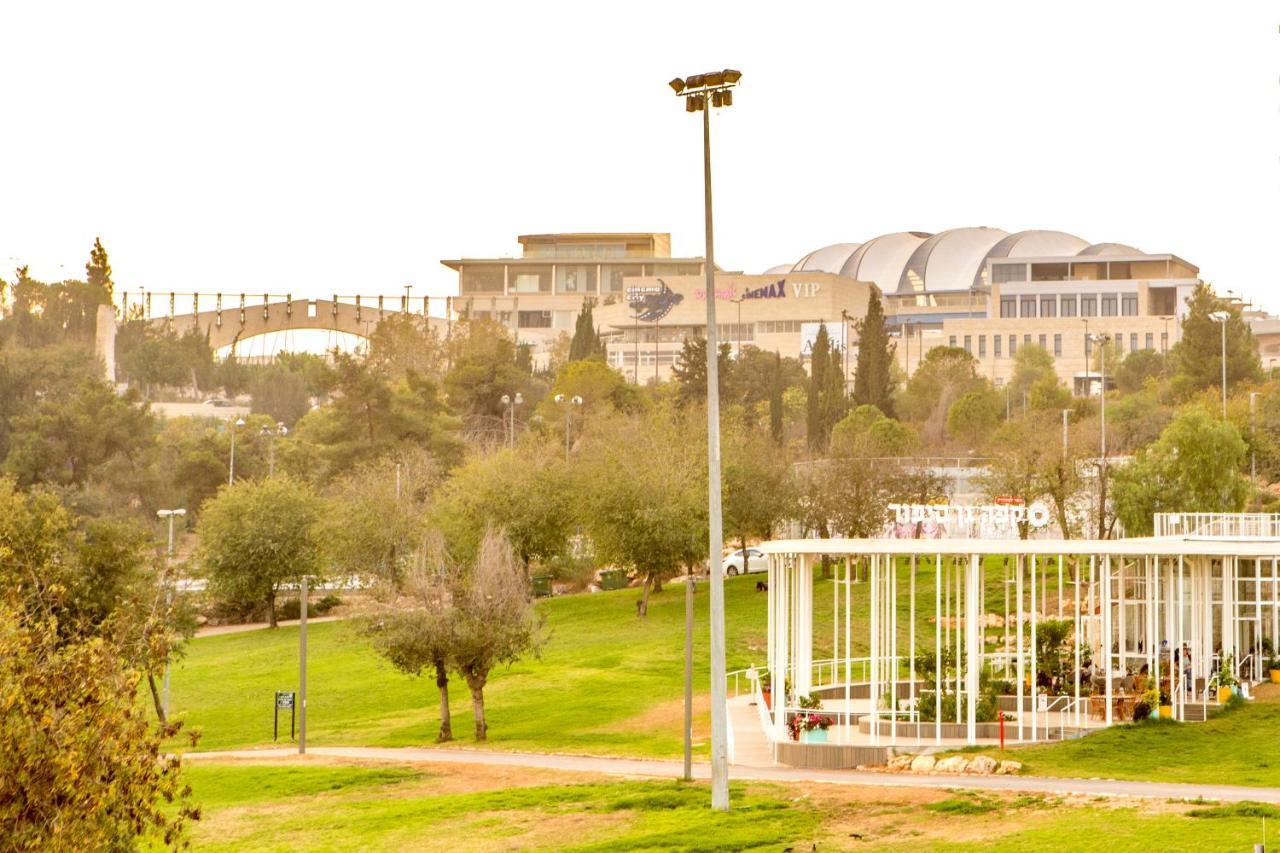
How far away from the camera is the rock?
30.7m

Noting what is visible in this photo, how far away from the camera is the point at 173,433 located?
113 metres

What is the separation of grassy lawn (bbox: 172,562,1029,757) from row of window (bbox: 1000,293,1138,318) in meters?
121

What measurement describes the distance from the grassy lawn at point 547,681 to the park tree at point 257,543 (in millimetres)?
2155

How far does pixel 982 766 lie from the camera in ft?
101

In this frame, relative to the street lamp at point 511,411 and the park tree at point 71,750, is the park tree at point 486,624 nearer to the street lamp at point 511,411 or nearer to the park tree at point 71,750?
the park tree at point 71,750

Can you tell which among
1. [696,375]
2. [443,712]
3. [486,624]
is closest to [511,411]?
[696,375]

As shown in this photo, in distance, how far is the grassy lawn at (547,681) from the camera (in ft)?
145

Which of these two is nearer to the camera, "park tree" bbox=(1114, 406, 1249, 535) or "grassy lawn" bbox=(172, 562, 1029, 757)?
"grassy lawn" bbox=(172, 562, 1029, 757)

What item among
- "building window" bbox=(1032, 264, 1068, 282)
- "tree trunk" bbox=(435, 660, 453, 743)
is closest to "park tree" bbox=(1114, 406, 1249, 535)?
"tree trunk" bbox=(435, 660, 453, 743)

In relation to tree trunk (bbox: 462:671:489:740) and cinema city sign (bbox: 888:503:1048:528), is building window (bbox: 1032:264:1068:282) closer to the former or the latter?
cinema city sign (bbox: 888:503:1048:528)

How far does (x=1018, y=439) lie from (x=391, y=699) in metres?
40.3

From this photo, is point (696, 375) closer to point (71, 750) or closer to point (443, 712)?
point (443, 712)

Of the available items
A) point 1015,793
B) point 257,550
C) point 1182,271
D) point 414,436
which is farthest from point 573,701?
point 1182,271

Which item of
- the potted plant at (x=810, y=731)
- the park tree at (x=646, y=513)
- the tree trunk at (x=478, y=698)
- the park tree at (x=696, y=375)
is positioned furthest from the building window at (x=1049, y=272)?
the potted plant at (x=810, y=731)
